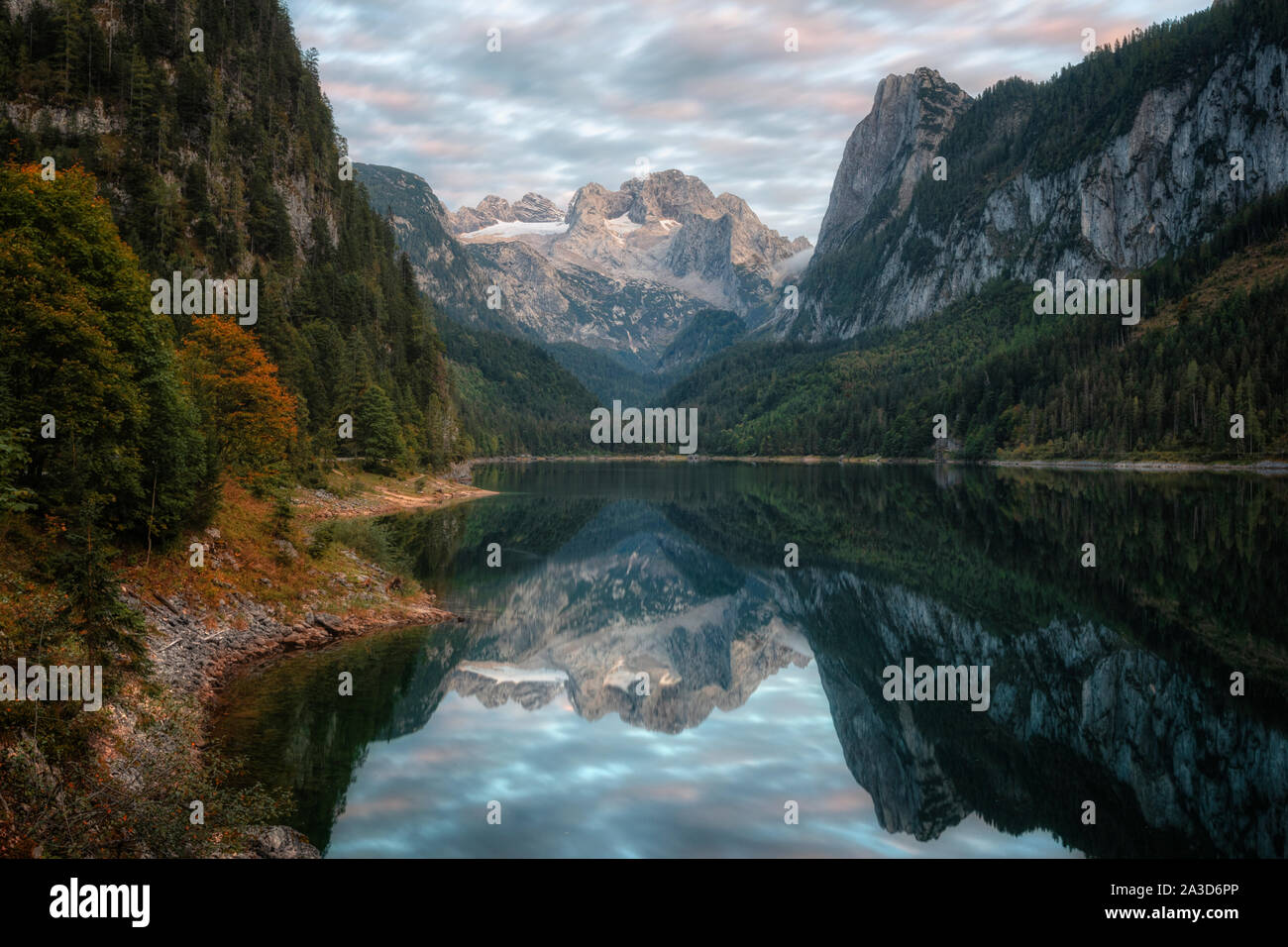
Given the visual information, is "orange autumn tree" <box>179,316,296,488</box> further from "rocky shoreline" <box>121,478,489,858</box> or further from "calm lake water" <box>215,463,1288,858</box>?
"rocky shoreline" <box>121,478,489,858</box>

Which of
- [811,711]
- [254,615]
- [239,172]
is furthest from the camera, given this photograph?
[239,172]

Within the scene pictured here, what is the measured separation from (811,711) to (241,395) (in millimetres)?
45414

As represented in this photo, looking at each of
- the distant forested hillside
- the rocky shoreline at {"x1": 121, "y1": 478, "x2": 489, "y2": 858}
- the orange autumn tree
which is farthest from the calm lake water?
the distant forested hillside

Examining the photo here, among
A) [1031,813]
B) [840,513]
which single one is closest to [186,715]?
[1031,813]

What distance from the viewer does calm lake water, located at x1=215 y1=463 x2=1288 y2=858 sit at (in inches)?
715

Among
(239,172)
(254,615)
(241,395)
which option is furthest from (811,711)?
(239,172)

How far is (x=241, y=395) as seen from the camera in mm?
56406

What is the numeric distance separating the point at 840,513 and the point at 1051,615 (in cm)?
4995

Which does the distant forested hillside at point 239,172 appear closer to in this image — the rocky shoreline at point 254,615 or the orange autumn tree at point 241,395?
the orange autumn tree at point 241,395

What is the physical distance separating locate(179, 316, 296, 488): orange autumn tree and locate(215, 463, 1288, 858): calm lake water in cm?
1031

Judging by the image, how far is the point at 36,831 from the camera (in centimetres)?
1254

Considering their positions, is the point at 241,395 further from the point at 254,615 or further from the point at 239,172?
the point at 239,172

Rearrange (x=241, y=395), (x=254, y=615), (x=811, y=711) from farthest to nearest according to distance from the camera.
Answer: (x=241, y=395) → (x=254, y=615) → (x=811, y=711)
